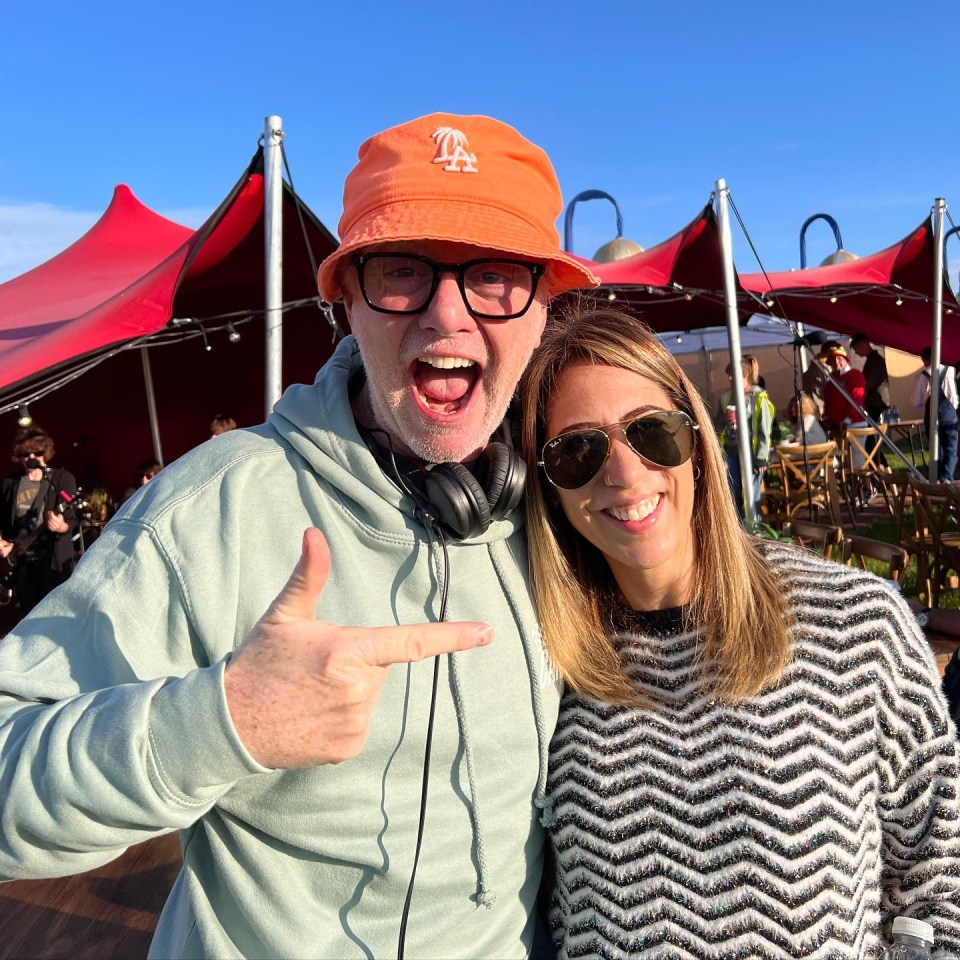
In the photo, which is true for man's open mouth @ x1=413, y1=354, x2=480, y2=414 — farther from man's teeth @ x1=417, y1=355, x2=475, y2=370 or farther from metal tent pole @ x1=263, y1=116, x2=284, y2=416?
metal tent pole @ x1=263, y1=116, x2=284, y2=416

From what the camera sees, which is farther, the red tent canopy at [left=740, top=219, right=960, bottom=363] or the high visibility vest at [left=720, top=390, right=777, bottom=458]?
the high visibility vest at [left=720, top=390, right=777, bottom=458]

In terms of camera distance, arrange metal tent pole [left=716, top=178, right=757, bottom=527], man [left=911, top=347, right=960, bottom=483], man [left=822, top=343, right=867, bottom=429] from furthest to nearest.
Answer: man [left=822, top=343, right=867, bottom=429] < man [left=911, top=347, right=960, bottom=483] < metal tent pole [left=716, top=178, right=757, bottom=527]

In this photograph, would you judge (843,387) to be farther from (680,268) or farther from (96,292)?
(96,292)

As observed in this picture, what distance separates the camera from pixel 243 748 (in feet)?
2.82

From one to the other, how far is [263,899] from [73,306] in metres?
5.91

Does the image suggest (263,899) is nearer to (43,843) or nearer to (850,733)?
(43,843)

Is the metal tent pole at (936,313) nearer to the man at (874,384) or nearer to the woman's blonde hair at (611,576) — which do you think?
the man at (874,384)

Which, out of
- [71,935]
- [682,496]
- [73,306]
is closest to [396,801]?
[682,496]

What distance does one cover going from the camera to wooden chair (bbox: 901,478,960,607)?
17.4 ft

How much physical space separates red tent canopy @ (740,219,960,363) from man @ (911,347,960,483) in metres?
0.44

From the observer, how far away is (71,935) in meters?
2.80

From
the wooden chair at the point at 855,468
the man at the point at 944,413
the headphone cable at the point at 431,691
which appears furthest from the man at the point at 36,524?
the man at the point at 944,413

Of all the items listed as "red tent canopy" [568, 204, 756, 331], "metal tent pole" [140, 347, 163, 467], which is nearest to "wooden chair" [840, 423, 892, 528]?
"red tent canopy" [568, 204, 756, 331]

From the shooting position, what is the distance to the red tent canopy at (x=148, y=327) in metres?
4.75
